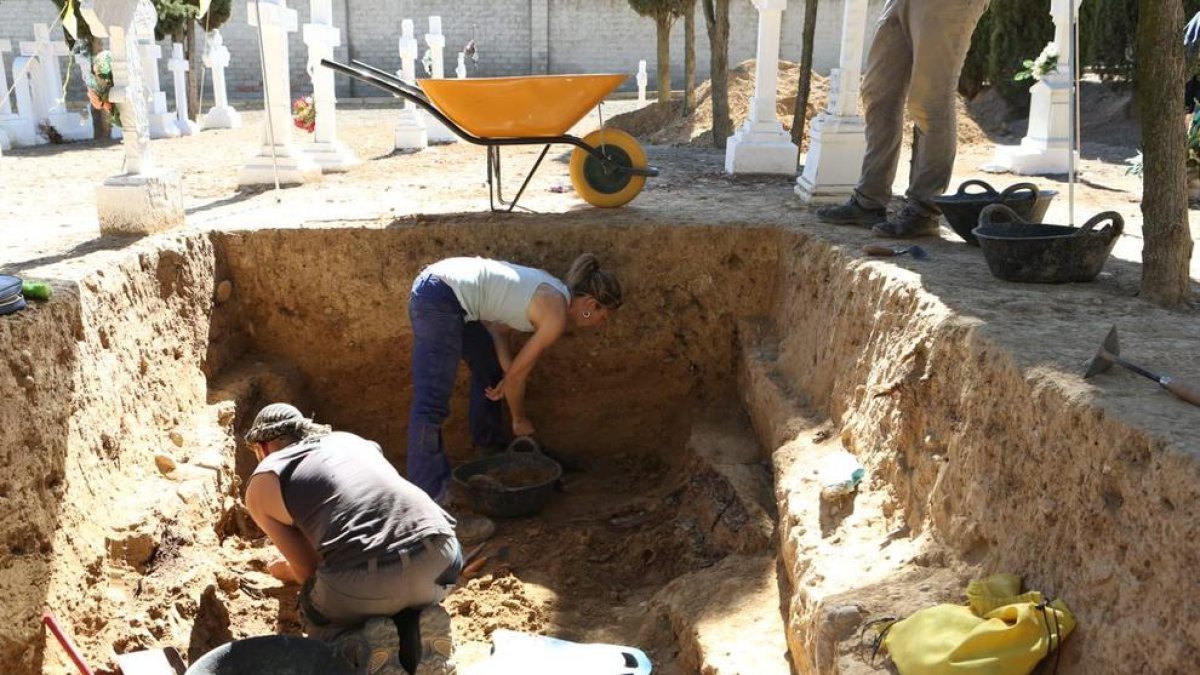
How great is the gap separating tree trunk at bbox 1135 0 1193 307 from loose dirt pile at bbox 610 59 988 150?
27.1 feet

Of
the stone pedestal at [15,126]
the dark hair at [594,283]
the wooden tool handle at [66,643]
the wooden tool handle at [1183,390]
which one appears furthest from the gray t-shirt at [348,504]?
the stone pedestal at [15,126]

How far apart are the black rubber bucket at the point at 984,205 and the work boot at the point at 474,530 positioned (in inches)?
103

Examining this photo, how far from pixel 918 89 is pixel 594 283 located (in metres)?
1.77

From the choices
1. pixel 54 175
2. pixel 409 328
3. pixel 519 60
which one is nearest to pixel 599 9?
pixel 519 60

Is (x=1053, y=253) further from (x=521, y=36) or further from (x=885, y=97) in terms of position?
(x=521, y=36)

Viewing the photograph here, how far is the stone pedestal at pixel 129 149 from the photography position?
16.1 feet

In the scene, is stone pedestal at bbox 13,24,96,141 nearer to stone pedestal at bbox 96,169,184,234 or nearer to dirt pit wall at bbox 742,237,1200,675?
stone pedestal at bbox 96,169,184,234

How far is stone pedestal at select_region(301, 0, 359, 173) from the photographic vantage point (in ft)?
28.3

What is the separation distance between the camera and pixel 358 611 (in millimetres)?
3209

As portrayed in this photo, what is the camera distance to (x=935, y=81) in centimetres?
458

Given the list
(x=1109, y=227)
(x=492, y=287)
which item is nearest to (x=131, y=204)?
(x=492, y=287)

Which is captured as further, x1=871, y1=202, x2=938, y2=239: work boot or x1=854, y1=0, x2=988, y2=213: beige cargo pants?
x1=871, y1=202, x2=938, y2=239: work boot

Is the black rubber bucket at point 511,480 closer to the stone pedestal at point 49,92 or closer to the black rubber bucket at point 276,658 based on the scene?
the black rubber bucket at point 276,658

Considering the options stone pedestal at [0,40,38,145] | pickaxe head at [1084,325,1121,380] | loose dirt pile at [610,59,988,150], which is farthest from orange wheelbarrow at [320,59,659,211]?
stone pedestal at [0,40,38,145]
